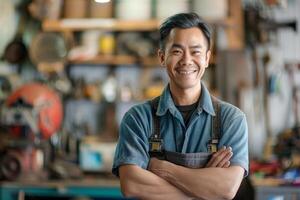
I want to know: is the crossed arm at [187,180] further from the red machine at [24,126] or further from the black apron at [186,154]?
the red machine at [24,126]

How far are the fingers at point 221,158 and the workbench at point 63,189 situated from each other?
75.2 inches

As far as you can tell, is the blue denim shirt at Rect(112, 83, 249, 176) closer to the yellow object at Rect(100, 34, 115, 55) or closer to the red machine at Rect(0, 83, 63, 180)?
the red machine at Rect(0, 83, 63, 180)

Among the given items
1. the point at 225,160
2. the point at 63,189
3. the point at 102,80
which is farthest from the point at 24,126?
the point at 225,160

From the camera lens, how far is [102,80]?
3.42 metres

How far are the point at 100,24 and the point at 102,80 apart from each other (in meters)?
0.44

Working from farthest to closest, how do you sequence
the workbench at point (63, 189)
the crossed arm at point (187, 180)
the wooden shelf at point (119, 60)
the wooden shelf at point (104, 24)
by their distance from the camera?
the wooden shelf at point (119, 60) < the wooden shelf at point (104, 24) < the workbench at point (63, 189) < the crossed arm at point (187, 180)

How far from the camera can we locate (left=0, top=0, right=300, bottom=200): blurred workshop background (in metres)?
2.86

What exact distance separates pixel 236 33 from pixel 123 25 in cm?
74

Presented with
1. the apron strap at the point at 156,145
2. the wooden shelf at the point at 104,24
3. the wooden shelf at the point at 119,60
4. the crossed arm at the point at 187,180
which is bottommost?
the crossed arm at the point at 187,180

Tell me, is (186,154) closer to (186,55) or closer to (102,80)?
(186,55)

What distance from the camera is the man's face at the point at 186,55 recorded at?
923mm

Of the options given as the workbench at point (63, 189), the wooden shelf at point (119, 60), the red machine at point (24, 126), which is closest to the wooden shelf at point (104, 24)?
the wooden shelf at point (119, 60)

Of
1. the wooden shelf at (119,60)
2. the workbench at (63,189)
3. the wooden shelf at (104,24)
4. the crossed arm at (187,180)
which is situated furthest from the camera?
the wooden shelf at (119,60)

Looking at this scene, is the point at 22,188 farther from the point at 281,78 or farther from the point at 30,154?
the point at 281,78
